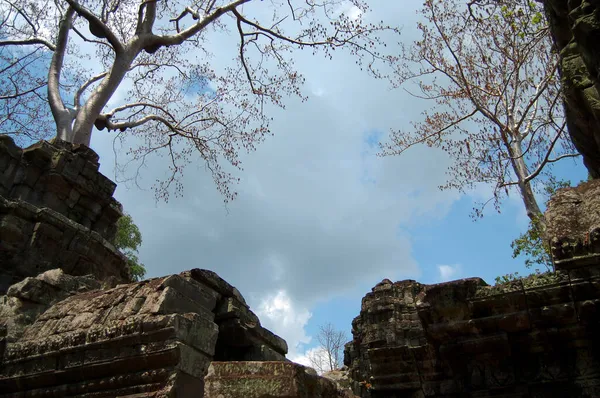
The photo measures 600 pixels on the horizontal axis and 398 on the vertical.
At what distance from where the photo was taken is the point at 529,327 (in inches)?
173

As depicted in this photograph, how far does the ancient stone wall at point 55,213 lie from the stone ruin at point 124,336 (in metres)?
0.02

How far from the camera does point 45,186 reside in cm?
809

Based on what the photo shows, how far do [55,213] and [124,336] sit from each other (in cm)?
398

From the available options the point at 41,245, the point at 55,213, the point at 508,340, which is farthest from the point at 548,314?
the point at 55,213

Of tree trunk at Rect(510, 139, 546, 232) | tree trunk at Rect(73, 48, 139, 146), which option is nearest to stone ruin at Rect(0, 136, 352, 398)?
tree trunk at Rect(73, 48, 139, 146)

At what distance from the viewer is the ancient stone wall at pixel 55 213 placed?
22.3ft

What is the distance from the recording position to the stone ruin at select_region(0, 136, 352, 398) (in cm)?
332

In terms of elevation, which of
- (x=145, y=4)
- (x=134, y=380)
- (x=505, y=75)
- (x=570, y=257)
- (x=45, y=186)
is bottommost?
(x=134, y=380)

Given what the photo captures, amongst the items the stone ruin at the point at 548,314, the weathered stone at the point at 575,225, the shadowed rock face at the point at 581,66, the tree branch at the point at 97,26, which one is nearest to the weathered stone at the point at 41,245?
the stone ruin at the point at 548,314

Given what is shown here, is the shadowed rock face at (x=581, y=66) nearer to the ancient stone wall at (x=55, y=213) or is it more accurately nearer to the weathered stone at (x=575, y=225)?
the weathered stone at (x=575, y=225)

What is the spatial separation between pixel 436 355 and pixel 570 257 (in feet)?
4.94

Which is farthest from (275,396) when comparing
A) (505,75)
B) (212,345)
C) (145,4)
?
(505,75)

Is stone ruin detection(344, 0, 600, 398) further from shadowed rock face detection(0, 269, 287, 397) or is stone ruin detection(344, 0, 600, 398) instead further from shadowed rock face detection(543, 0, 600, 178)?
shadowed rock face detection(0, 269, 287, 397)

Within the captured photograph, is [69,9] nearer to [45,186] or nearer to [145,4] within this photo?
[145,4]
